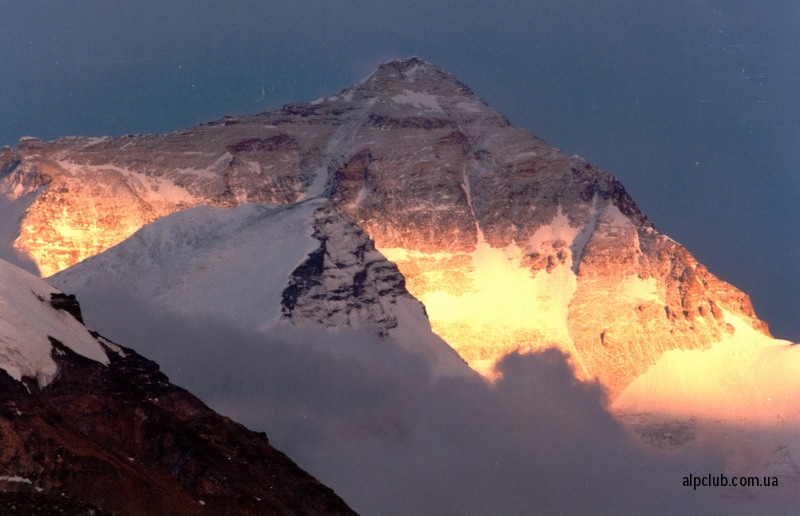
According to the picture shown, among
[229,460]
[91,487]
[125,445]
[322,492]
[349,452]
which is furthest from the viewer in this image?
[349,452]

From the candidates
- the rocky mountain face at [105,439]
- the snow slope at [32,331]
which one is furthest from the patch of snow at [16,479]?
the snow slope at [32,331]

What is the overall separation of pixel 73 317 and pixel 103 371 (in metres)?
8.19

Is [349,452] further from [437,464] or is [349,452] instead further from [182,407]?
[182,407]

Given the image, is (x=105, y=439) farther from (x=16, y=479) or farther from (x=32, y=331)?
(x=16, y=479)

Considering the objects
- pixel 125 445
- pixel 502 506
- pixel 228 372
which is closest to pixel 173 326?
pixel 228 372

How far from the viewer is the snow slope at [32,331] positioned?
67812 mm

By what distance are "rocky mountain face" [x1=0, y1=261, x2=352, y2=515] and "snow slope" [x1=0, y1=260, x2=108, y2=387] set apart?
8 centimetres

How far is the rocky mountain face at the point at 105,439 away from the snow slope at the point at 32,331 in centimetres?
8

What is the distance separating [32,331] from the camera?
234 ft

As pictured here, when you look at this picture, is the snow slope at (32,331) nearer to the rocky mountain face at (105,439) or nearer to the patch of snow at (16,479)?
the rocky mountain face at (105,439)

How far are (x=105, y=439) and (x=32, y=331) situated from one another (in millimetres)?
7063

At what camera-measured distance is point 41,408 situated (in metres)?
64.2

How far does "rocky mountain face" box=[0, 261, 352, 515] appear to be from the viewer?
6106cm

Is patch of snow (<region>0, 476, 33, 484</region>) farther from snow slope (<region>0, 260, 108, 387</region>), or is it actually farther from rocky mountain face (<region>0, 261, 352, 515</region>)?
snow slope (<region>0, 260, 108, 387</region>)
